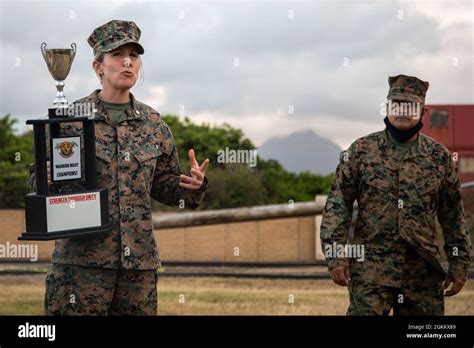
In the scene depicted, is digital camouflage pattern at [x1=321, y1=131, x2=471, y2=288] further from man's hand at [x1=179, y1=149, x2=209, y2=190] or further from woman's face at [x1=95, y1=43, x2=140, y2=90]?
woman's face at [x1=95, y1=43, x2=140, y2=90]

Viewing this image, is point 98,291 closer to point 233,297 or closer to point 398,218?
point 398,218

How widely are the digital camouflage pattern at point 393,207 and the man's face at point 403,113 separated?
14 centimetres

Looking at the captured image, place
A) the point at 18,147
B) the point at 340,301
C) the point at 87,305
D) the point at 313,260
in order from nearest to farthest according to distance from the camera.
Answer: the point at 87,305, the point at 340,301, the point at 313,260, the point at 18,147

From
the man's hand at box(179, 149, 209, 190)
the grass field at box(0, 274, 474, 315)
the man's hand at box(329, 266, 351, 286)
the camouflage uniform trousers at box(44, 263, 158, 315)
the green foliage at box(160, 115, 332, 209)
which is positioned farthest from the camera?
the green foliage at box(160, 115, 332, 209)

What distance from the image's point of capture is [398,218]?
5848 mm

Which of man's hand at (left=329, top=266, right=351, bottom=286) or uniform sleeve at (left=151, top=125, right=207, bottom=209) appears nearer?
uniform sleeve at (left=151, top=125, right=207, bottom=209)

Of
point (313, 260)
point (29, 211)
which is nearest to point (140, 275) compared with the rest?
point (29, 211)

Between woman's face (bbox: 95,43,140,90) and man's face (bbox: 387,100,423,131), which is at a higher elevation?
woman's face (bbox: 95,43,140,90)

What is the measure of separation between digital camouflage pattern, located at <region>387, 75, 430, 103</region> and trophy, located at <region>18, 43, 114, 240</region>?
177 centimetres

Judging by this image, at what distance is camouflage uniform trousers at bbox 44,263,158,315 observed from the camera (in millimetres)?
5359

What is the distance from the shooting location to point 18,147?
72.7 ft

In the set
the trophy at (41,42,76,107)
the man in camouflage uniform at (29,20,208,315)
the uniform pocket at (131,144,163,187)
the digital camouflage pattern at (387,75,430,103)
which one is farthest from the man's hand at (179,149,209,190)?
the digital camouflage pattern at (387,75,430,103)

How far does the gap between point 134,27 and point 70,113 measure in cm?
58
